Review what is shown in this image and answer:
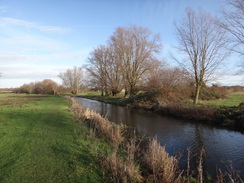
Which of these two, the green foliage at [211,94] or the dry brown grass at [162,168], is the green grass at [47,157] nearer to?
the dry brown grass at [162,168]

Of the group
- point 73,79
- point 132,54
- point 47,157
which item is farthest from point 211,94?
point 73,79

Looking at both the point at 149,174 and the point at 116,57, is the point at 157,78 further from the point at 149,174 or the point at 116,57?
the point at 149,174

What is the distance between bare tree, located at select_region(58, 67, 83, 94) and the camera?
243ft

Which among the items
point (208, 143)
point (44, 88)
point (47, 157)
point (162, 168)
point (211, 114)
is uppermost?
point (44, 88)

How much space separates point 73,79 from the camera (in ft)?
251

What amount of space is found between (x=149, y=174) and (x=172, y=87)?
918 inches

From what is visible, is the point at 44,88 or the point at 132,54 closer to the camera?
the point at 132,54

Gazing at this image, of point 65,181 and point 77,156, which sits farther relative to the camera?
point 77,156

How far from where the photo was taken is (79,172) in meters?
4.98

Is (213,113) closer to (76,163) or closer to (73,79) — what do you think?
(76,163)

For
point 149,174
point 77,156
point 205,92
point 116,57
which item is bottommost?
point 149,174

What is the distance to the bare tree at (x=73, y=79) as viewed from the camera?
74188 millimetres

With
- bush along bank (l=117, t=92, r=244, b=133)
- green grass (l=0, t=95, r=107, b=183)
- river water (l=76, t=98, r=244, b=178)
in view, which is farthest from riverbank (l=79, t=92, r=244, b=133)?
green grass (l=0, t=95, r=107, b=183)

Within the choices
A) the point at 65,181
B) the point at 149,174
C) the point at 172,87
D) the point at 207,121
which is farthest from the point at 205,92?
the point at 65,181
